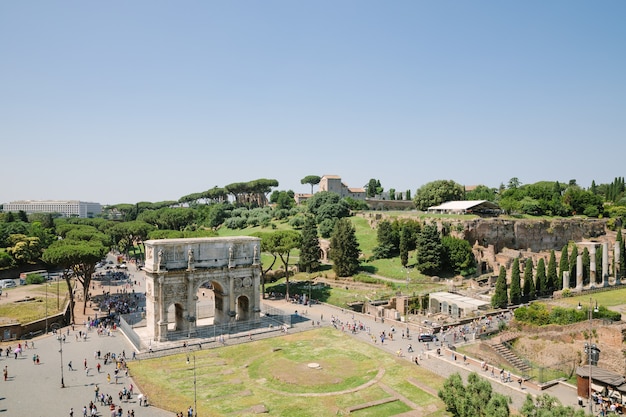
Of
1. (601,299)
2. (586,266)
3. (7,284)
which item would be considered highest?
(586,266)

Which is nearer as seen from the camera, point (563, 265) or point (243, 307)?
point (243, 307)

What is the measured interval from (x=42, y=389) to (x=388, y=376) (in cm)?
2268

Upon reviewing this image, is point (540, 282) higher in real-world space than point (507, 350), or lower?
higher

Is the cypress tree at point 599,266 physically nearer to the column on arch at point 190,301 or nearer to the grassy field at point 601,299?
the grassy field at point 601,299

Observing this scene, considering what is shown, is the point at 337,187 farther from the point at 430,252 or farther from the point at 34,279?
the point at 34,279

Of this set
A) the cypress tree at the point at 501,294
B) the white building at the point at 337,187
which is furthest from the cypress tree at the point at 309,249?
the white building at the point at 337,187

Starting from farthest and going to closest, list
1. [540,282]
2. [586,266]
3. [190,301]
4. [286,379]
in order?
[586,266] < [540,282] < [190,301] < [286,379]

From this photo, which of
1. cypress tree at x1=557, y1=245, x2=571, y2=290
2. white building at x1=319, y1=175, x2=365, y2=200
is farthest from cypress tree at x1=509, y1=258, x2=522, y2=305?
white building at x1=319, y1=175, x2=365, y2=200

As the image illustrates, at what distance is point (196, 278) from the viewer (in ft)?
135

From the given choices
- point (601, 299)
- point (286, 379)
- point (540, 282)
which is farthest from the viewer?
point (540, 282)

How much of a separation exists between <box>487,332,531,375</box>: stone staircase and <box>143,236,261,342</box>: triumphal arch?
2136 centimetres

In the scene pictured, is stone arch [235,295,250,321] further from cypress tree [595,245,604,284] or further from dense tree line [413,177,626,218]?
dense tree line [413,177,626,218]

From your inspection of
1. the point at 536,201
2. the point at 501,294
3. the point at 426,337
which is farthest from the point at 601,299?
the point at 536,201

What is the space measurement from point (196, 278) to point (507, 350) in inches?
1038
